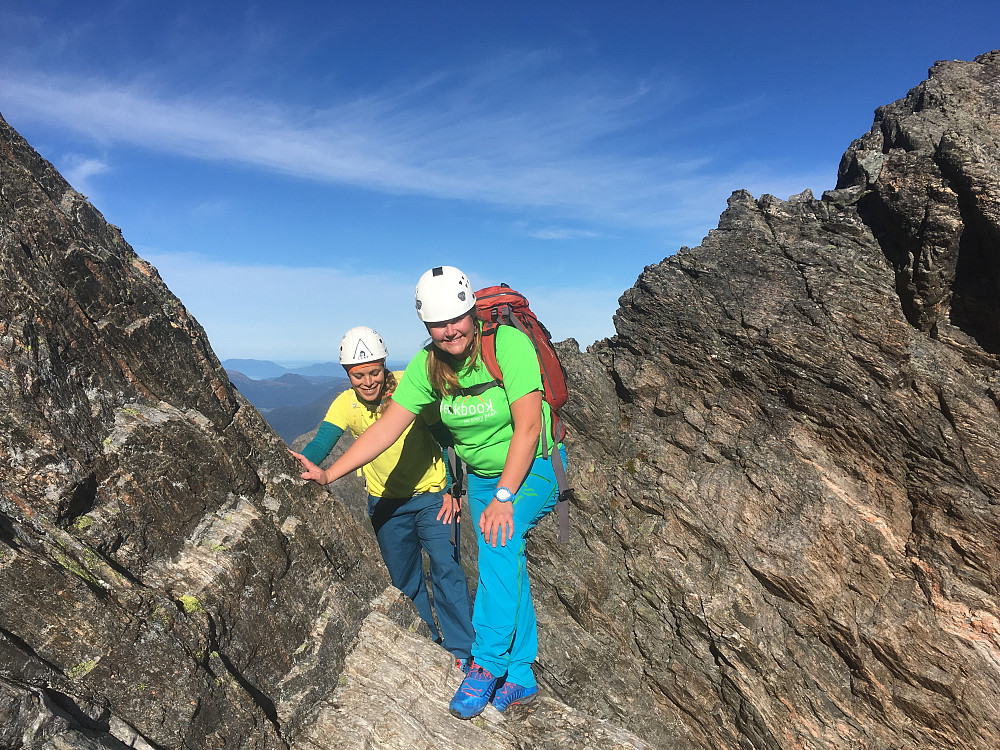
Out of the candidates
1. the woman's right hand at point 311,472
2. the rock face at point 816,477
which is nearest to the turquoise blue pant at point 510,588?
the woman's right hand at point 311,472

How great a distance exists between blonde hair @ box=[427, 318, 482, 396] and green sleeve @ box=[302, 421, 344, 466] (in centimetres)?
306

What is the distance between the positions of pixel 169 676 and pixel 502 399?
4.91m

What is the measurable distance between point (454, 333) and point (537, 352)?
4.75ft

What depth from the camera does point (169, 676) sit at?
5617 millimetres

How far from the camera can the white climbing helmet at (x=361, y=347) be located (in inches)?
379

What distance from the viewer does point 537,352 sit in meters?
7.32

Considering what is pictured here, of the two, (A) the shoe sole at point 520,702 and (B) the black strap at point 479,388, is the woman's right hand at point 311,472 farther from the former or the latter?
(A) the shoe sole at point 520,702

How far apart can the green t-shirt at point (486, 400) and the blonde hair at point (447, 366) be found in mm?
81

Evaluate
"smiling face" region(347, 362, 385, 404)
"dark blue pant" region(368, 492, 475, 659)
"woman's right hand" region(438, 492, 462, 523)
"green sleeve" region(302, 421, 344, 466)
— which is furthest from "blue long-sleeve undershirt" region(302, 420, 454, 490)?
"dark blue pant" region(368, 492, 475, 659)

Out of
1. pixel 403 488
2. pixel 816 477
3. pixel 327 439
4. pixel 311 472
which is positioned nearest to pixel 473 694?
pixel 403 488

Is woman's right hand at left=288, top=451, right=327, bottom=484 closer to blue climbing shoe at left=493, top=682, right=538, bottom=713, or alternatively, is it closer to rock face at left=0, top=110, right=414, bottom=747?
rock face at left=0, top=110, right=414, bottom=747

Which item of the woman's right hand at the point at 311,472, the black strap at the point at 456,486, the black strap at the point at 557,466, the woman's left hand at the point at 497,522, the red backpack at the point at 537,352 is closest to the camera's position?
the woman's left hand at the point at 497,522

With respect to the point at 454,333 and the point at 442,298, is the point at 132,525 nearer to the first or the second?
the point at 454,333

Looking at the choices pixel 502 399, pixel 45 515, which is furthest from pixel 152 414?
pixel 502 399
